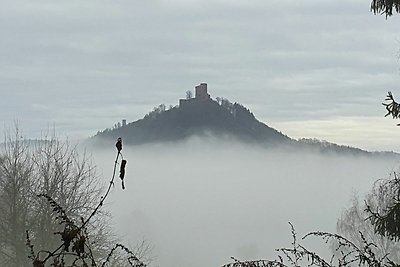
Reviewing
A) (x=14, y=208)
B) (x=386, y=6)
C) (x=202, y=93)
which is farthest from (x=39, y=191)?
(x=202, y=93)

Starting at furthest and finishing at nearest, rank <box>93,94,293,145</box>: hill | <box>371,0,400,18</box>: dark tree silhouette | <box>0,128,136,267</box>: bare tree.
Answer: <box>93,94,293,145</box>: hill < <box>0,128,136,267</box>: bare tree < <box>371,0,400,18</box>: dark tree silhouette

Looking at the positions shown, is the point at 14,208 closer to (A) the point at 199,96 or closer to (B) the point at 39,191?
(B) the point at 39,191

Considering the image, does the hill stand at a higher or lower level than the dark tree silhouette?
higher

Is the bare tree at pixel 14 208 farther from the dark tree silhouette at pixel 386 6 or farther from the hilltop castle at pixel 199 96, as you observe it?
the hilltop castle at pixel 199 96

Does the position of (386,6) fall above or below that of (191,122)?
below

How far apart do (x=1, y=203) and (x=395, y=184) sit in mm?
12947

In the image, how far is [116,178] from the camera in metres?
2.43

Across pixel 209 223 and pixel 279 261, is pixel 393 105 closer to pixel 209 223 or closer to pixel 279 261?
pixel 279 261

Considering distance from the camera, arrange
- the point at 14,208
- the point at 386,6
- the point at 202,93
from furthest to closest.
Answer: the point at 202,93, the point at 14,208, the point at 386,6

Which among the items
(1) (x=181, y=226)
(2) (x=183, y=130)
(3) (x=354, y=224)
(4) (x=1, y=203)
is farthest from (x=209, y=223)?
(4) (x=1, y=203)

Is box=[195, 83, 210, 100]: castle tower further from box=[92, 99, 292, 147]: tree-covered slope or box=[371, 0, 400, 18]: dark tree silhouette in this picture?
box=[371, 0, 400, 18]: dark tree silhouette

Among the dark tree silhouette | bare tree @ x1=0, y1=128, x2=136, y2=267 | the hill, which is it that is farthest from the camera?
the hill

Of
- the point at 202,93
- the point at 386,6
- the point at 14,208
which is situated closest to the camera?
the point at 386,6

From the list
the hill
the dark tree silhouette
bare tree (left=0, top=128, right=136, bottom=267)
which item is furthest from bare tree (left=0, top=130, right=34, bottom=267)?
the hill
